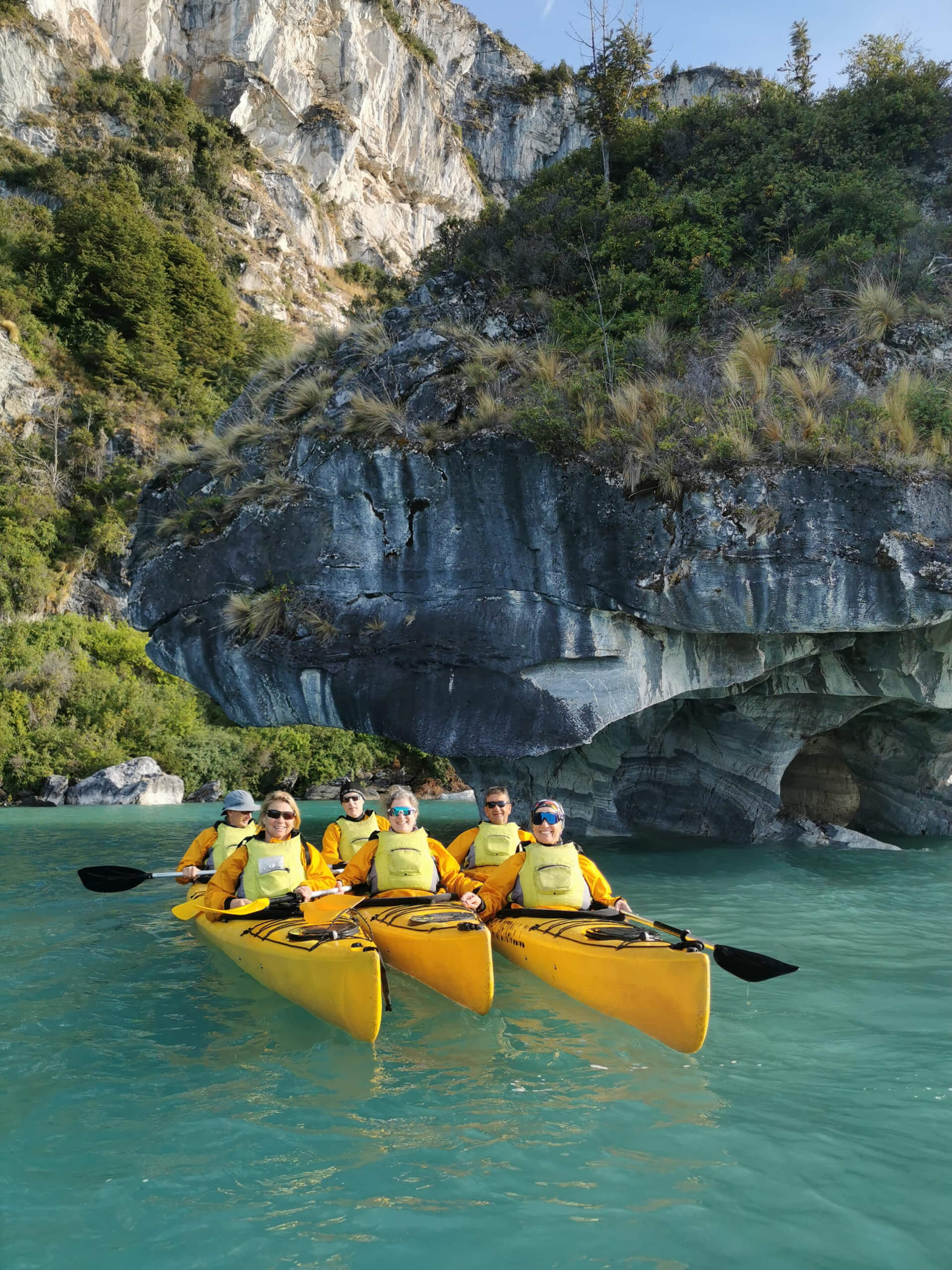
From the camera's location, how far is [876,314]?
10898 mm

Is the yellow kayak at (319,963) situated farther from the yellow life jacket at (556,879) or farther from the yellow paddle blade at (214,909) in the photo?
the yellow life jacket at (556,879)

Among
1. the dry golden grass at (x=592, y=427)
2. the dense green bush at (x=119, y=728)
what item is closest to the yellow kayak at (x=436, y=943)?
the dry golden grass at (x=592, y=427)

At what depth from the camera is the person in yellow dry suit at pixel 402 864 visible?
21.6 ft

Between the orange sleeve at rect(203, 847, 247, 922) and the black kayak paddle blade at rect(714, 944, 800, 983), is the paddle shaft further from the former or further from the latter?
the black kayak paddle blade at rect(714, 944, 800, 983)

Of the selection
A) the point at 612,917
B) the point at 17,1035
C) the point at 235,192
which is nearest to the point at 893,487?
the point at 612,917

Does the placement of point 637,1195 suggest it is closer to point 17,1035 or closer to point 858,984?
point 858,984

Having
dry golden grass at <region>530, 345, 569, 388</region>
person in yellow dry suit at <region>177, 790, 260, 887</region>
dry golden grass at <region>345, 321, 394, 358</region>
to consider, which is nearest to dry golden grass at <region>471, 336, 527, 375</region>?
dry golden grass at <region>530, 345, 569, 388</region>

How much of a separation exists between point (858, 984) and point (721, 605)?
4484 mm

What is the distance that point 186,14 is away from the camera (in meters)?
38.9

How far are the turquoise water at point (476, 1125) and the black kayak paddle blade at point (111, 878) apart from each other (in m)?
0.86

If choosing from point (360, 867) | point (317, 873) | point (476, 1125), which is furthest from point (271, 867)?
point (476, 1125)

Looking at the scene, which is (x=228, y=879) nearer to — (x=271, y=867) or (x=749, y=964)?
(x=271, y=867)

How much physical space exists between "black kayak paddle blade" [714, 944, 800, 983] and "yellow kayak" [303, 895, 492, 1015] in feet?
4.64

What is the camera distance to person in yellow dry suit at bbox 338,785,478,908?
660 centimetres
